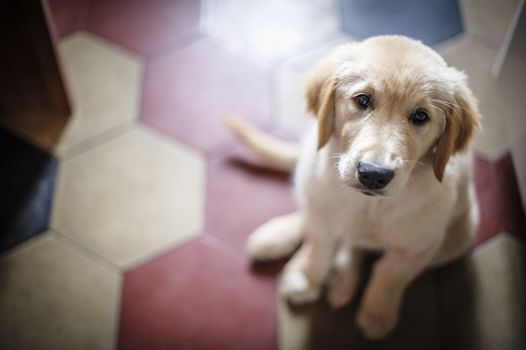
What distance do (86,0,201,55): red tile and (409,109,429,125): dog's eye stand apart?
139 cm

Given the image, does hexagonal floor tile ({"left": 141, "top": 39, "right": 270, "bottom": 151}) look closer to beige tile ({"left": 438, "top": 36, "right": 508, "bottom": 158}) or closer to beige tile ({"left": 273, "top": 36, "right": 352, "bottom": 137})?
beige tile ({"left": 273, "top": 36, "right": 352, "bottom": 137})

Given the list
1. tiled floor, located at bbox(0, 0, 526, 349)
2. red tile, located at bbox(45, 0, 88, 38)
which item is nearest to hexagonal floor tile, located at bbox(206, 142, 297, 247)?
tiled floor, located at bbox(0, 0, 526, 349)

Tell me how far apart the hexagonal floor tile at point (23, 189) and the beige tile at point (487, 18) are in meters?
1.83

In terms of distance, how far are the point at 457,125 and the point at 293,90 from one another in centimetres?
106

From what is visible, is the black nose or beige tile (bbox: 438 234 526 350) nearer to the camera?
the black nose

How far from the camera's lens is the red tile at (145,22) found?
2283 millimetres

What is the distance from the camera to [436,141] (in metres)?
1.24

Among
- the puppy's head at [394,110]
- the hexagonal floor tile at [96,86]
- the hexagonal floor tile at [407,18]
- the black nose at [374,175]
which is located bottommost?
the hexagonal floor tile at [96,86]

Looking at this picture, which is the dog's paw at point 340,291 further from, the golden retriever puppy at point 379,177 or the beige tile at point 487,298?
the beige tile at point 487,298

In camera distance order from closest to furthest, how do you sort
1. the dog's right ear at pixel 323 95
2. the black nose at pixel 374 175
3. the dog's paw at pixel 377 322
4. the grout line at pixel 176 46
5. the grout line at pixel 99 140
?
the black nose at pixel 374 175, the dog's right ear at pixel 323 95, the dog's paw at pixel 377 322, the grout line at pixel 99 140, the grout line at pixel 176 46

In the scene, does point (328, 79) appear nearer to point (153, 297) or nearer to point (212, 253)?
point (212, 253)

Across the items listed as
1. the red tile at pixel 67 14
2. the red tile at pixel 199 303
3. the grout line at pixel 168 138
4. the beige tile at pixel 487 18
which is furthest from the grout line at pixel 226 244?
the beige tile at pixel 487 18

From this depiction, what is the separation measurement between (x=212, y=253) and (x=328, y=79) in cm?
84

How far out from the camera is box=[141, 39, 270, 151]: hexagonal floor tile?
209cm
